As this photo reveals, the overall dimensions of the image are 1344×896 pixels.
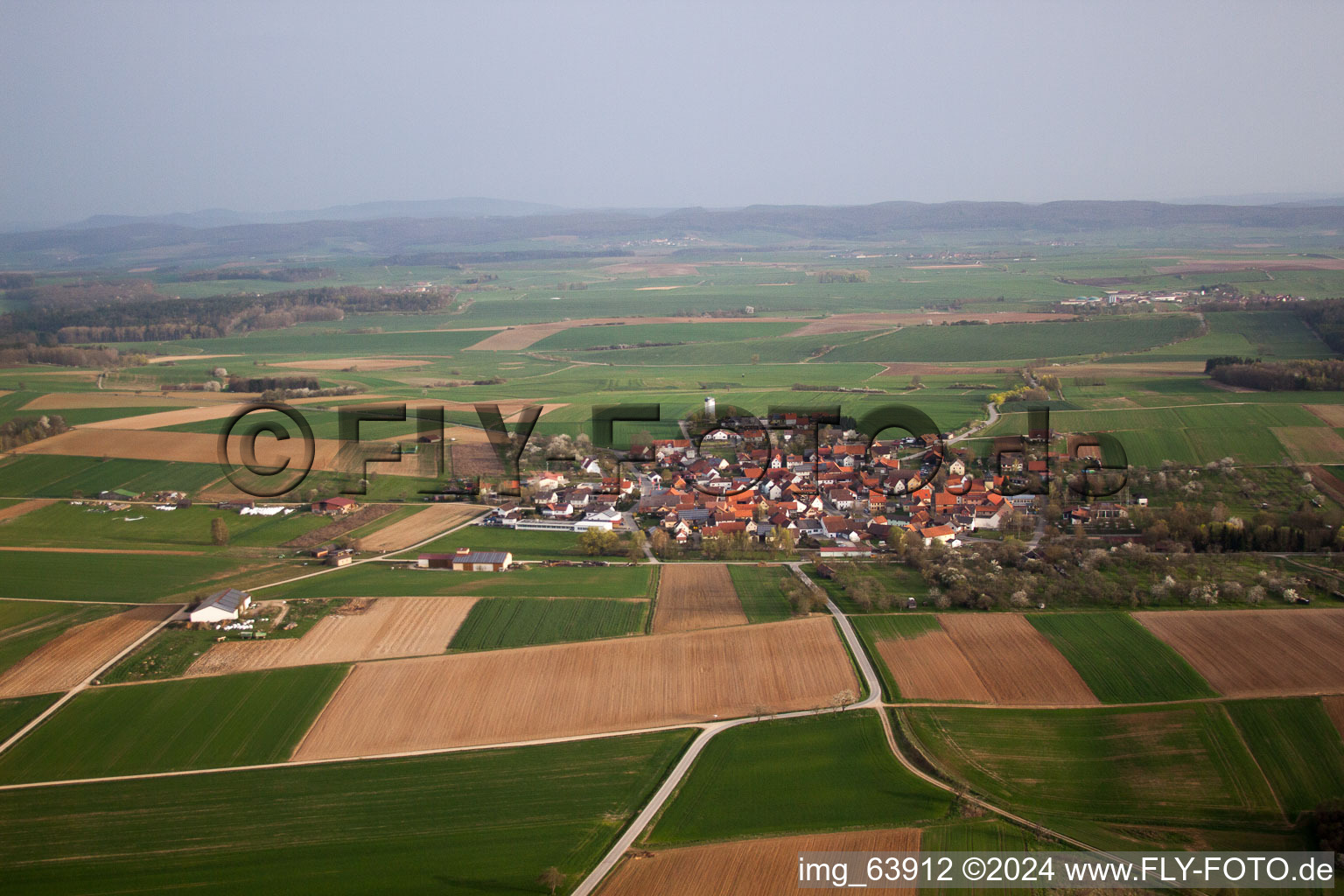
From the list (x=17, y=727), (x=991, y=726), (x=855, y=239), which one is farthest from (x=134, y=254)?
(x=991, y=726)

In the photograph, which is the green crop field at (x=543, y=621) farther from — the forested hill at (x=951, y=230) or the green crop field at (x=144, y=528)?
the forested hill at (x=951, y=230)

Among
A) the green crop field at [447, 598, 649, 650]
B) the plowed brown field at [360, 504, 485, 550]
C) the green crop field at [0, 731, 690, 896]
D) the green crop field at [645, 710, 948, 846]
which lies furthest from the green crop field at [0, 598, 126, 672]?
the green crop field at [645, 710, 948, 846]

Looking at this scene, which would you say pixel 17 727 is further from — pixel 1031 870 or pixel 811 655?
pixel 1031 870

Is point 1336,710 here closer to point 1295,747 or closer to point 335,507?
point 1295,747

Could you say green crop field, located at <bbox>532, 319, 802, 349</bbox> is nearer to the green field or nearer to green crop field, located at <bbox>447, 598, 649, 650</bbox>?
green crop field, located at <bbox>447, 598, 649, 650</bbox>

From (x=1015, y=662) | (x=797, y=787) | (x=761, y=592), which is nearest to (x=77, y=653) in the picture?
(x=761, y=592)

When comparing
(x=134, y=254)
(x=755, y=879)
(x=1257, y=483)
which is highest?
(x=134, y=254)
